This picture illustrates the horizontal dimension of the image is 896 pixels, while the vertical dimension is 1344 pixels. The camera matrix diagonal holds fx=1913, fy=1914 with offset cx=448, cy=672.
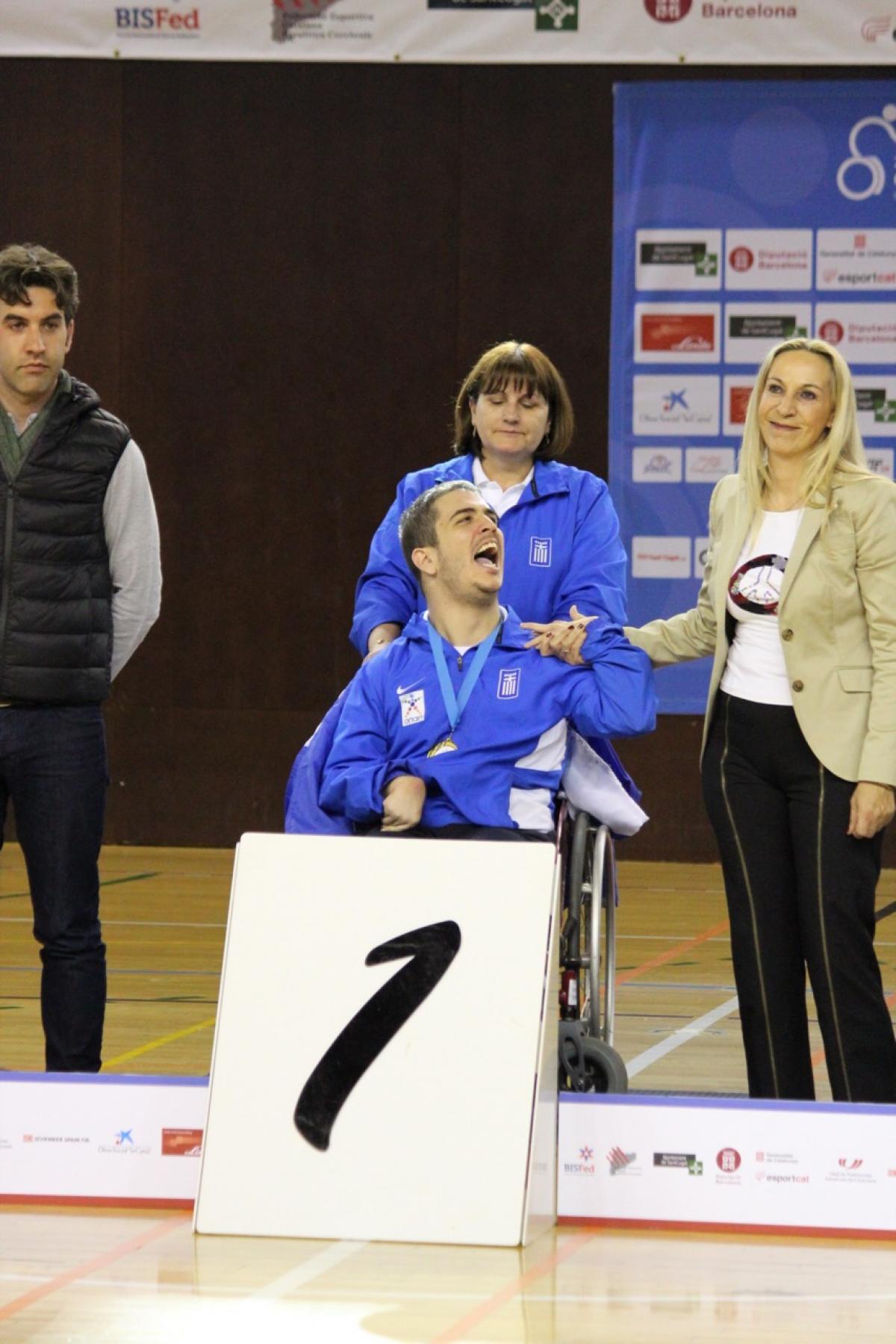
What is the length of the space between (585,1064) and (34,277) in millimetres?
1603

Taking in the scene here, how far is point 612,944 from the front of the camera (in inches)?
130

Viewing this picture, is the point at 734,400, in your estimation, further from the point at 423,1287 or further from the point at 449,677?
the point at 423,1287

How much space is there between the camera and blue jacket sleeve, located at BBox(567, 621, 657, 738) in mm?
3158

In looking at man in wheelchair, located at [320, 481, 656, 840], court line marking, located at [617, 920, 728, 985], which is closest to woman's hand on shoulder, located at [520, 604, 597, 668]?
man in wheelchair, located at [320, 481, 656, 840]

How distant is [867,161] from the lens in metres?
7.11

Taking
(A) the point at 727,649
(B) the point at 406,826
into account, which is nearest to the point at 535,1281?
(B) the point at 406,826

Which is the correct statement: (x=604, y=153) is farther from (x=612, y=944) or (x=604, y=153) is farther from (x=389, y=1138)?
(x=389, y=1138)

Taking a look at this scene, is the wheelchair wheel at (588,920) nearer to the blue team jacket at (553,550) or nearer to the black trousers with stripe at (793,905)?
the black trousers with stripe at (793,905)

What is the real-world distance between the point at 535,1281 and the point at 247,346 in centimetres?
551

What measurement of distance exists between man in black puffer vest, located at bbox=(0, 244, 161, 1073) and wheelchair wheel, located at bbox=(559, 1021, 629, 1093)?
81 cm

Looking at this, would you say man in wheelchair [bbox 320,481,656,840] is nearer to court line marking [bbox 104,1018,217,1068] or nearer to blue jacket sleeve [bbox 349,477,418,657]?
blue jacket sleeve [bbox 349,477,418,657]

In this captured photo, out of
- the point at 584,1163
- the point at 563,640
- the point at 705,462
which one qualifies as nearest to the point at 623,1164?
the point at 584,1163

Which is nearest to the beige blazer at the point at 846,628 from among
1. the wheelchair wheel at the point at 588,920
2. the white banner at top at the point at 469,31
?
the wheelchair wheel at the point at 588,920

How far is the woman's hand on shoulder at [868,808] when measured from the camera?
2967 mm
